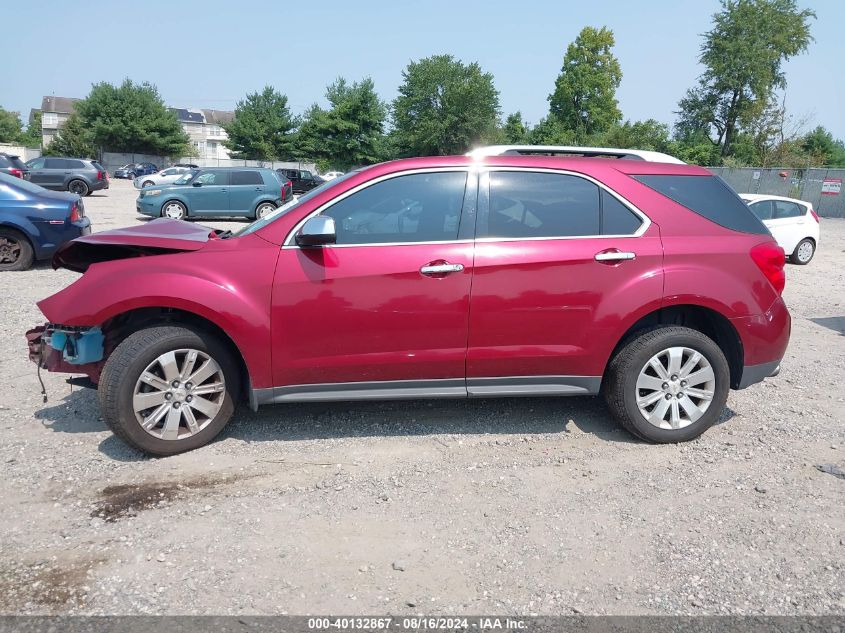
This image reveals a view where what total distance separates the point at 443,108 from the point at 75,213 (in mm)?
59151

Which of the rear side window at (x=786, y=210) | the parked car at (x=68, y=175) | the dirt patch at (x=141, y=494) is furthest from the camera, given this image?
the parked car at (x=68, y=175)

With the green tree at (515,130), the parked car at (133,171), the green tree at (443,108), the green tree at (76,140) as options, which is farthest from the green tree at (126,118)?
the green tree at (515,130)

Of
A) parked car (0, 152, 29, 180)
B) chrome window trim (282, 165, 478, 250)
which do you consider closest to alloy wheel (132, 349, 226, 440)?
chrome window trim (282, 165, 478, 250)

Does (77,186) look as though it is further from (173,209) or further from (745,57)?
(745,57)

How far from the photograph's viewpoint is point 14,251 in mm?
9547

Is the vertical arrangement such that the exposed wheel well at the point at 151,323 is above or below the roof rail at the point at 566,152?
below

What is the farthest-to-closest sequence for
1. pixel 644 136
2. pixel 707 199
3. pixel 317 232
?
pixel 644 136 → pixel 707 199 → pixel 317 232

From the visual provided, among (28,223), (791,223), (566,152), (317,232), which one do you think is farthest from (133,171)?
(317,232)

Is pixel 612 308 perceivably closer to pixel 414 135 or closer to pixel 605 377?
pixel 605 377

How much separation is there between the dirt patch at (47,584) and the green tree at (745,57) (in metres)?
56.7

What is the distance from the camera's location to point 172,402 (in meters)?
3.80

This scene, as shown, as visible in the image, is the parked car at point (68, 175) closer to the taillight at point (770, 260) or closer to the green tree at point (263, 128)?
the taillight at point (770, 260)

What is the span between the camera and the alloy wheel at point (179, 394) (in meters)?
3.73

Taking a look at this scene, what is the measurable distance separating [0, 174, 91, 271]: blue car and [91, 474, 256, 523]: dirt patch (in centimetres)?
738
